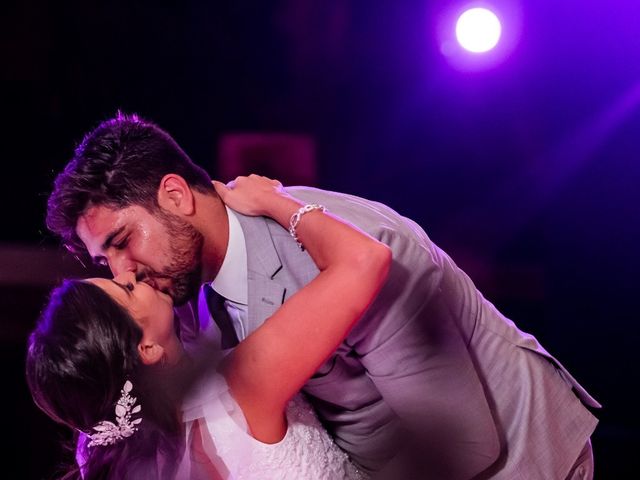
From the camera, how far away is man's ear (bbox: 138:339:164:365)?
1789mm

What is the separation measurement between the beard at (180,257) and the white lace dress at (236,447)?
11.9 inches

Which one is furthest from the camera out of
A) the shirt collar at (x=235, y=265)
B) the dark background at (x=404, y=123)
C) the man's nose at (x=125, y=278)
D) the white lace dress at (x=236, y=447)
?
the dark background at (x=404, y=123)

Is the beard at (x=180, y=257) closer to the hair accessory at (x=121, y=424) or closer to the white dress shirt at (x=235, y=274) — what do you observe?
the white dress shirt at (x=235, y=274)

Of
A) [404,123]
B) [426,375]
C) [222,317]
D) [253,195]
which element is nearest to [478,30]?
[404,123]

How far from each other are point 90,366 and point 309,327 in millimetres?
554

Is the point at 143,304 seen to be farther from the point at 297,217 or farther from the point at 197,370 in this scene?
the point at 297,217

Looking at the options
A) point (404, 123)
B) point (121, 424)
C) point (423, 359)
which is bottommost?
point (121, 424)

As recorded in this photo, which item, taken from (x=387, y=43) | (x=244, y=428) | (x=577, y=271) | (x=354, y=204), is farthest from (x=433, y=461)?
(x=387, y=43)

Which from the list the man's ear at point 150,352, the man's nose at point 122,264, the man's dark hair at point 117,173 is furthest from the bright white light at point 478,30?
the man's ear at point 150,352

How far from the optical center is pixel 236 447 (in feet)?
5.67

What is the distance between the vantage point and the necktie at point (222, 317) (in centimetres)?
205

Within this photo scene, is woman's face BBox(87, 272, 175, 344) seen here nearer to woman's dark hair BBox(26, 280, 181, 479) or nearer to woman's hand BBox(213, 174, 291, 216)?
woman's dark hair BBox(26, 280, 181, 479)

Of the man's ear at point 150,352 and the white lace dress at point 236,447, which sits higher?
the man's ear at point 150,352

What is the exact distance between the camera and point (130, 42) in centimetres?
333
